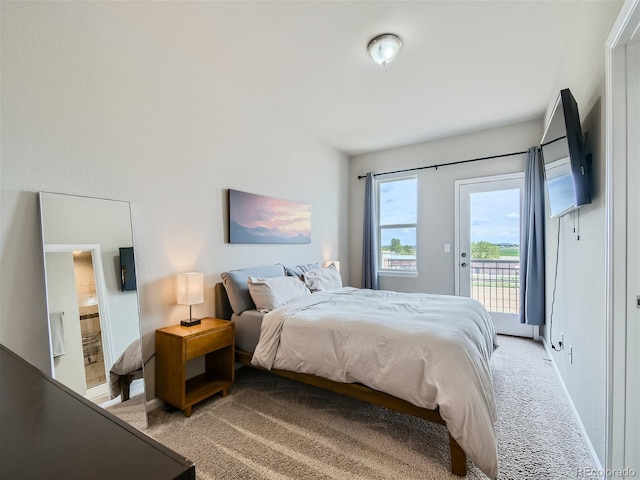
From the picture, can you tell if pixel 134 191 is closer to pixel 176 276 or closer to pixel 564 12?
pixel 176 276

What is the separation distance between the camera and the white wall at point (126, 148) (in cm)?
155

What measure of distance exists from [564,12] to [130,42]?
9.79 feet

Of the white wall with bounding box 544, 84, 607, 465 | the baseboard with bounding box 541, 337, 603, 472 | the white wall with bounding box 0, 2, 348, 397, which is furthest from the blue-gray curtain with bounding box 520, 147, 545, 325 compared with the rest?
the white wall with bounding box 0, 2, 348, 397

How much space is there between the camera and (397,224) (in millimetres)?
4574

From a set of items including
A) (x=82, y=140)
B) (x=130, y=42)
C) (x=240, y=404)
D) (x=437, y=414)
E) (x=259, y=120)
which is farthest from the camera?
(x=259, y=120)

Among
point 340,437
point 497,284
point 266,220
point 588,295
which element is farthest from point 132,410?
point 497,284

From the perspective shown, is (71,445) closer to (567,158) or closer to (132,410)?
(132,410)

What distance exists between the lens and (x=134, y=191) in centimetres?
207

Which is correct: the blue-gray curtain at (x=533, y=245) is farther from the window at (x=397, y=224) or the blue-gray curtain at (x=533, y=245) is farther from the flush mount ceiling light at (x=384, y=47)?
the flush mount ceiling light at (x=384, y=47)

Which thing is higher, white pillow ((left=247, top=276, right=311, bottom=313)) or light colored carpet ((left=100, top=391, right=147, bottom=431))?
white pillow ((left=247, top=276, right=311, bottom=313))

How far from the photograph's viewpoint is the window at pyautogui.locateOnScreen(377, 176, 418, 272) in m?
4.45

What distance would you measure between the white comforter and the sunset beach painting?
3.15 feet

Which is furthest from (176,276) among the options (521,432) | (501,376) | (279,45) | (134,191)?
(501,376)

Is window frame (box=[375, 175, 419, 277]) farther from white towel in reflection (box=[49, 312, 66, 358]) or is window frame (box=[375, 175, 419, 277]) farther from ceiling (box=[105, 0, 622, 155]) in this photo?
white towel in reflection (box=[49, 312, 66, 358])
